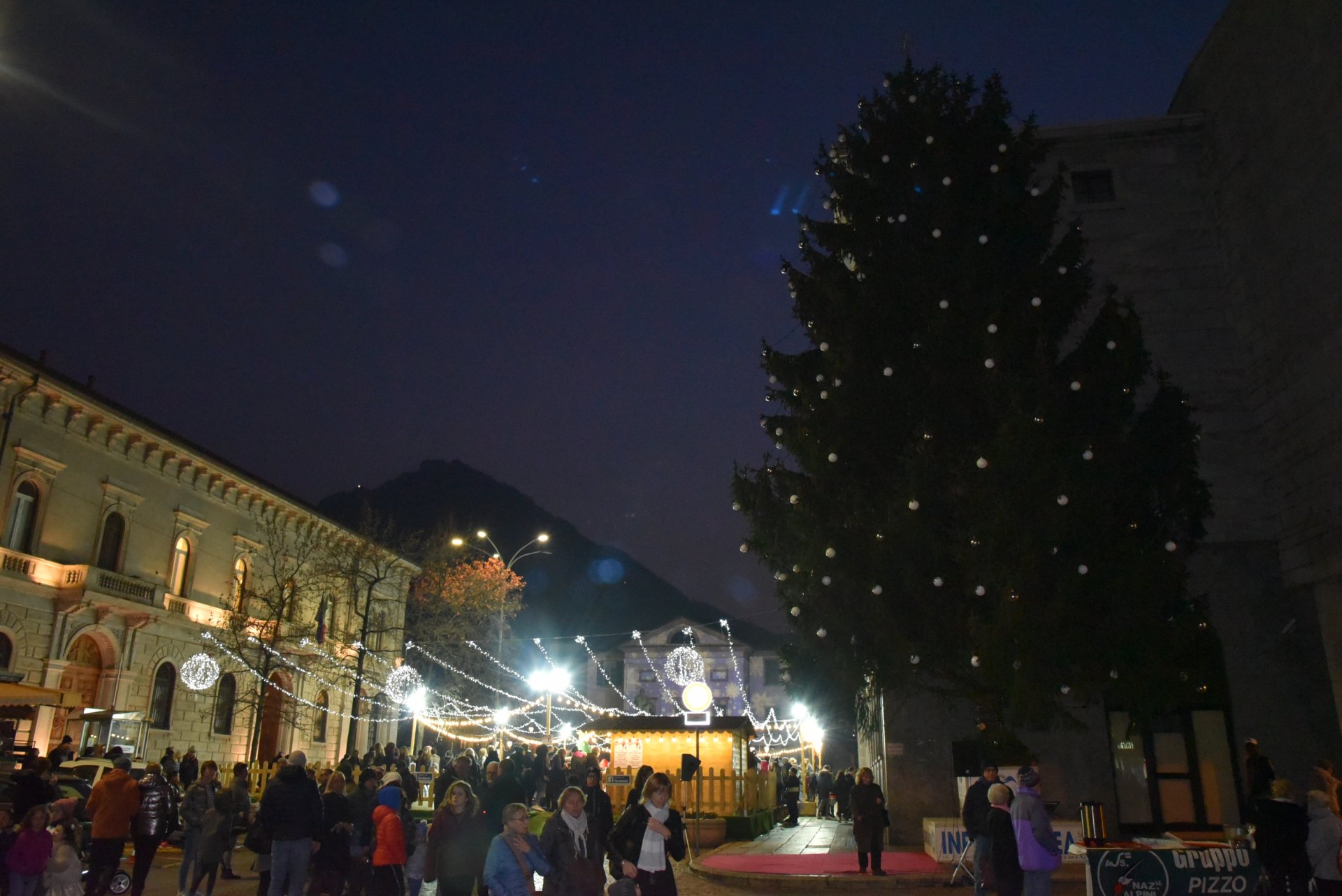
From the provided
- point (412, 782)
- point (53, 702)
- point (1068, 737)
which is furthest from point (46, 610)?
point (1068, 737)

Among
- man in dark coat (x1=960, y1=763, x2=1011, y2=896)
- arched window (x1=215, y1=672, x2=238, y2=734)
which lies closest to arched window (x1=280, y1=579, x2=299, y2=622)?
arched window (x1=215, y1=672, x2=238, y2=734)

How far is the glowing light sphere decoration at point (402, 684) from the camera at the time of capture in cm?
3384

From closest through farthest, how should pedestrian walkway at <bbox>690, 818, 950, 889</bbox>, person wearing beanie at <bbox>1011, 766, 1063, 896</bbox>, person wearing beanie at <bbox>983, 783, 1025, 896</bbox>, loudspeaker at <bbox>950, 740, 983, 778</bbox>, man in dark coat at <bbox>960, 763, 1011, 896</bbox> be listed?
person wearing beanie at <bbox>1011, 766, 1063, 896</bbox>
person wearing beanie at <bbox>983, 783, 1025, 896</bbox>
man in dark coat at <bbox>960, 763, 1011, 896</bbox>
pedestrian walkway at <bbox>690, 818, 950, 889</bbox>
loudspeaker at <bbox>950, 740, 983, 778</bbox>

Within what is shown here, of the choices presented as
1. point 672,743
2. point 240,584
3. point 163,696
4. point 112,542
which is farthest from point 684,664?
point 112,542

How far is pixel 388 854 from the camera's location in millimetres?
9555

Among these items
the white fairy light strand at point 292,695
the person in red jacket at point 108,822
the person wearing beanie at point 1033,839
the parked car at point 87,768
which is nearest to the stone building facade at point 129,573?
the white fairy light strand at point 292,695

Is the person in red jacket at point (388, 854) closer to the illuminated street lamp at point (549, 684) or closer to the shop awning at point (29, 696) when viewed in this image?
the shop awning at point (29, 696)

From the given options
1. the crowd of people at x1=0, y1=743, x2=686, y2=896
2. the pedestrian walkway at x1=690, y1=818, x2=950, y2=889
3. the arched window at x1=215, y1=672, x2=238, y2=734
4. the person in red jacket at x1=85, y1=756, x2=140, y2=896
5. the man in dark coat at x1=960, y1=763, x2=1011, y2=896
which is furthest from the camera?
the arched window at x1=215, y1=672, x2=238, y2=734

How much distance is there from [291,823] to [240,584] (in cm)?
2499

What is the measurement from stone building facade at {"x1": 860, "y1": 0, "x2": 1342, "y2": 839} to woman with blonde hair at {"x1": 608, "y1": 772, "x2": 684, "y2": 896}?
9.93 meters

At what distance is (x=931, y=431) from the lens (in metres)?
14.6

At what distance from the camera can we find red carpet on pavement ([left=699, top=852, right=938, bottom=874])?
14734mm

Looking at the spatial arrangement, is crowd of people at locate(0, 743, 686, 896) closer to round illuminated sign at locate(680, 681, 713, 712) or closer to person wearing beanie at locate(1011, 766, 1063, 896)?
person wearing beanie at locate(1011, 766, 1063, 896)

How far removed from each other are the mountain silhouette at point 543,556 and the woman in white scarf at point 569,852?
114 m
